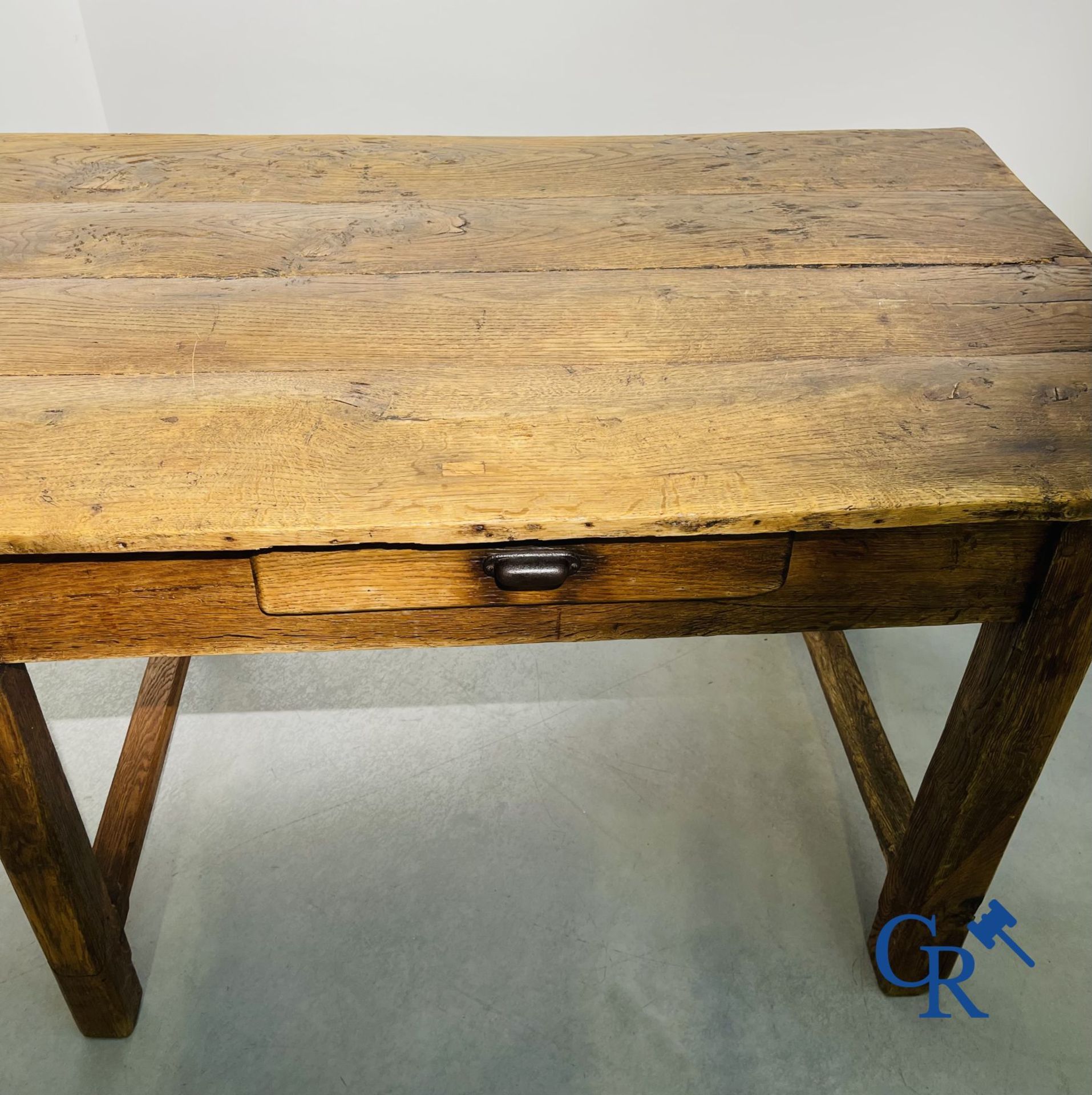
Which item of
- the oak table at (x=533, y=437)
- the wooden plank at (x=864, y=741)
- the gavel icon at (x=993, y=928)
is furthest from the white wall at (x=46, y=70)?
the gavel icon at (x=993, y=928)

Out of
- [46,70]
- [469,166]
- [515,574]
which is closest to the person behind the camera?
[515,574]

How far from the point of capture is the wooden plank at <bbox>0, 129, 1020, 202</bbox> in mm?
1539

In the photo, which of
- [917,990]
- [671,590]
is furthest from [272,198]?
[917,990]

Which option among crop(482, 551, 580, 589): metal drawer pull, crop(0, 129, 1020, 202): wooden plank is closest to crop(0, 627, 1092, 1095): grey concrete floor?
crop(482, 551, 580, 589): metal drawer pull

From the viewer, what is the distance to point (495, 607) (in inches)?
43.8

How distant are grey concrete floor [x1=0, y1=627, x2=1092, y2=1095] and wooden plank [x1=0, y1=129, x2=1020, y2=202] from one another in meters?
0.88

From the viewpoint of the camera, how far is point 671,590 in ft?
3.60

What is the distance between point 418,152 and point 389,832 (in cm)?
105

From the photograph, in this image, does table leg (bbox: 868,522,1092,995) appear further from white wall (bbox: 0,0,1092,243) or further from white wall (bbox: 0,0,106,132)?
white wall (bbox: 0,0,106,132)

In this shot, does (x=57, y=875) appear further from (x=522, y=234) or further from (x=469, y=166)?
(x=469, y=166)

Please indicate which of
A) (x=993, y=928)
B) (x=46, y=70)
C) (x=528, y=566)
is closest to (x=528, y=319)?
(x=528, y=566)

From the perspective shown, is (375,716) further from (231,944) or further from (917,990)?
(917,990)

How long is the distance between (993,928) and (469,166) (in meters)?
1.36

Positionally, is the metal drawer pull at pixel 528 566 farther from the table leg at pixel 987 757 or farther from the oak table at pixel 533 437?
the table leg at pixel 987 757
